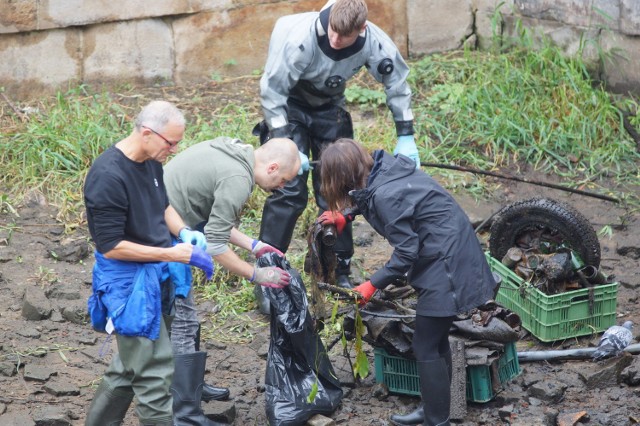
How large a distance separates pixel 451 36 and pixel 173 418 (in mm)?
6085

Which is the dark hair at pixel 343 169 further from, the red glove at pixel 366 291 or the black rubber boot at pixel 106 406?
the black rubber boot at pixel 106 406

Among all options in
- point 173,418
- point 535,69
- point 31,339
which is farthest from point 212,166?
point 535,69

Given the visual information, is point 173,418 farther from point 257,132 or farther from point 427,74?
point 427,74

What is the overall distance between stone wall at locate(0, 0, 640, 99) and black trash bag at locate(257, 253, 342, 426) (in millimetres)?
4662

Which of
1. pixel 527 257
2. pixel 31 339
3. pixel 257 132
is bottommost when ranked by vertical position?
pixel 31 339

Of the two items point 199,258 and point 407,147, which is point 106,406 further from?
point 407,147

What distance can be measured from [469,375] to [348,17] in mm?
2115

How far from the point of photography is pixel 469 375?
5.14m

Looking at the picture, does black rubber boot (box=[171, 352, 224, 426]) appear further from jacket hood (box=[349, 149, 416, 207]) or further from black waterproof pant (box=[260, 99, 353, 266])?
black waterproof pant (box=[260, 99, 353, 266])


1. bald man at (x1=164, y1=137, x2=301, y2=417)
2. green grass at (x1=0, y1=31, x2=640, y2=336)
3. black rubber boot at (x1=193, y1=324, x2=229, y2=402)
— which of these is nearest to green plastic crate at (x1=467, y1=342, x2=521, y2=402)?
bald man at (x1=164, y1=137, x2=301, y2=417)

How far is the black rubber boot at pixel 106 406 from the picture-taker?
4.39 m

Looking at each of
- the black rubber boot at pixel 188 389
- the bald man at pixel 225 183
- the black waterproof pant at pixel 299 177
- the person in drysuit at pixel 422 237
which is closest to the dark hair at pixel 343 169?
the person in drysuit at pixel 422 237

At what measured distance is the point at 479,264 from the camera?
4.72 metres

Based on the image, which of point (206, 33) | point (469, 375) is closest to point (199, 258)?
point (469, 375)
